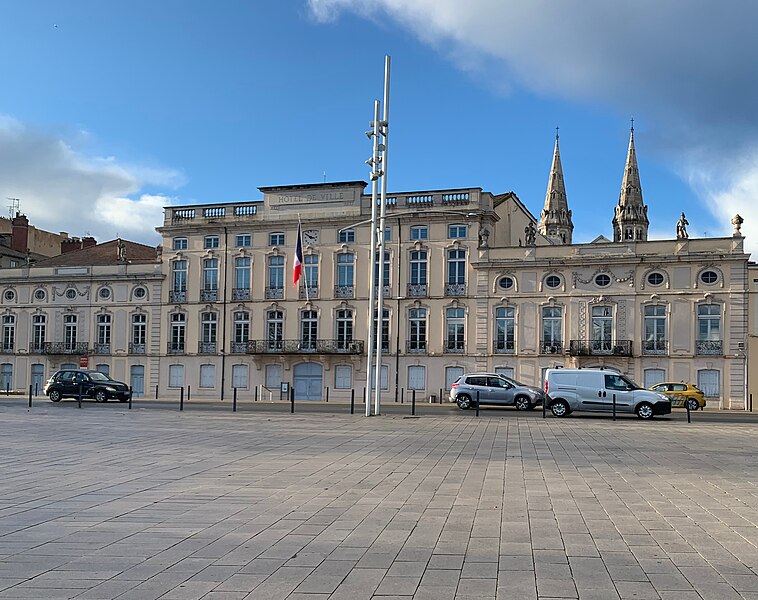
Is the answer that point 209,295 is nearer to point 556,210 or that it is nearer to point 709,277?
point 709,277

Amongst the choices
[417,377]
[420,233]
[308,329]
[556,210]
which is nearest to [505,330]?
[417,377]

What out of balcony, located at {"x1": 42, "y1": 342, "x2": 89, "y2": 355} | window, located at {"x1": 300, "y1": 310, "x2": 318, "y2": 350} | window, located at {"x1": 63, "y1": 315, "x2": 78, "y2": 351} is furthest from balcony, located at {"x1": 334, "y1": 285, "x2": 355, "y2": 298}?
window, located at {"x1": 63, "y1": 315, "x2": 78, "y2": 351}

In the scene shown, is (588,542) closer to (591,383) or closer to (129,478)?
(129,478)

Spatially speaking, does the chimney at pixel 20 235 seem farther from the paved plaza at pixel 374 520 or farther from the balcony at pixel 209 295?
the paved plaza at pixel 374 520

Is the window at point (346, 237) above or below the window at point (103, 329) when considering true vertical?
above

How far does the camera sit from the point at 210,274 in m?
53.0

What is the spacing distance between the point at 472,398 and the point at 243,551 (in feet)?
93.8

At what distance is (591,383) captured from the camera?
3098 centimetres

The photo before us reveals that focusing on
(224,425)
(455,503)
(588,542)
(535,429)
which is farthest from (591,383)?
(588,542)

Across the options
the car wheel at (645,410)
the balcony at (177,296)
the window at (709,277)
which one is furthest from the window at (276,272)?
the car wheel at (645,410)

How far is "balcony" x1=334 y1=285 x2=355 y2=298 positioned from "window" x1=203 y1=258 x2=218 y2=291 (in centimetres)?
790

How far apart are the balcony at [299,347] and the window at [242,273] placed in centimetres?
352

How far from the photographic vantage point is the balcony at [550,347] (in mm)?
45906

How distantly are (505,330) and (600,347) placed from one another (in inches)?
203
